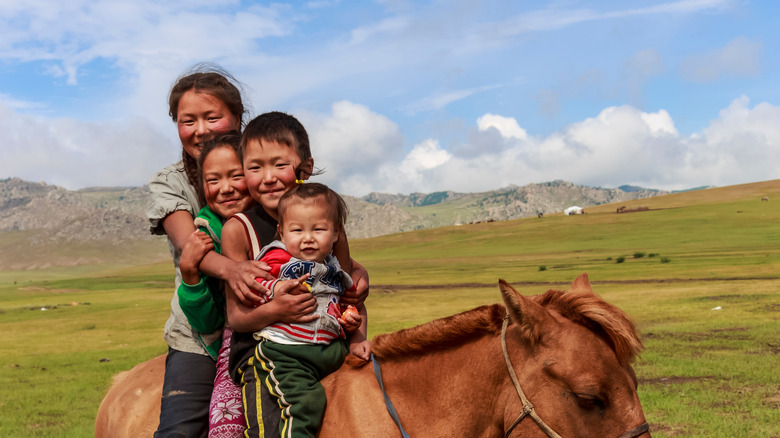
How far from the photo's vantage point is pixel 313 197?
3826 millimetres

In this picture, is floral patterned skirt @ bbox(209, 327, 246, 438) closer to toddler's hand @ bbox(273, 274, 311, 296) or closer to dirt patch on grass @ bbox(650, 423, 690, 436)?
toddler's hand @ bbox(273, 274, 311, 296)

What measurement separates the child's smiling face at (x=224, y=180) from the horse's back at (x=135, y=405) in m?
1.61

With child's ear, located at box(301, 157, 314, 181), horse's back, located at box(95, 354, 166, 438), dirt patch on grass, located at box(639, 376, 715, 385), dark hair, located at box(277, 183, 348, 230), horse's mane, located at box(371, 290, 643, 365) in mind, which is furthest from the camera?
dirt patch on grass, located at box(639, 376, 715, 385)

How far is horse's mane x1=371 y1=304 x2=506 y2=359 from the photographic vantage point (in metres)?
3.56

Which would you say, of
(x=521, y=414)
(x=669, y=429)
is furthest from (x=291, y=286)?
(x=669, y=429)

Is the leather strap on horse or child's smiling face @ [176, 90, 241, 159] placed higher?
child's smiling face @ [176, 90, 241, 159]

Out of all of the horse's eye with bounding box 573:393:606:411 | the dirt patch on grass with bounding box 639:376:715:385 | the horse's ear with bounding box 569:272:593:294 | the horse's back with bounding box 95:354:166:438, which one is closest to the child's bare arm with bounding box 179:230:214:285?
Answer: the horse's back with bounding box 95:354:166:438

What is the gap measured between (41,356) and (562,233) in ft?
358

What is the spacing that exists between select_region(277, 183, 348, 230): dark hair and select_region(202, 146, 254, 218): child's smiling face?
525 millimetres

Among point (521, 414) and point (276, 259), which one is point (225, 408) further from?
point (521, 414)

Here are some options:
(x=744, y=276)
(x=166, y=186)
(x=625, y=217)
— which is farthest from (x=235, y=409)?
(x=625, y=217)

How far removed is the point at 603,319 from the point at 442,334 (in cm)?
96

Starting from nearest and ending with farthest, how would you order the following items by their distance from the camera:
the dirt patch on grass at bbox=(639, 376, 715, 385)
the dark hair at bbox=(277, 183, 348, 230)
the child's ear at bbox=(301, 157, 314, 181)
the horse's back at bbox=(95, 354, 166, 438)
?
the dark hair at bbox=(277, 183, 348, 230) → the child's ear at bbox=(301, 157, 314, 181) → the horse's back at bbox=(95, 354, 166, 438) → the dirt patch on grass at bbox=(639, 376, 715, 385)

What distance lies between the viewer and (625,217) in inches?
5143
